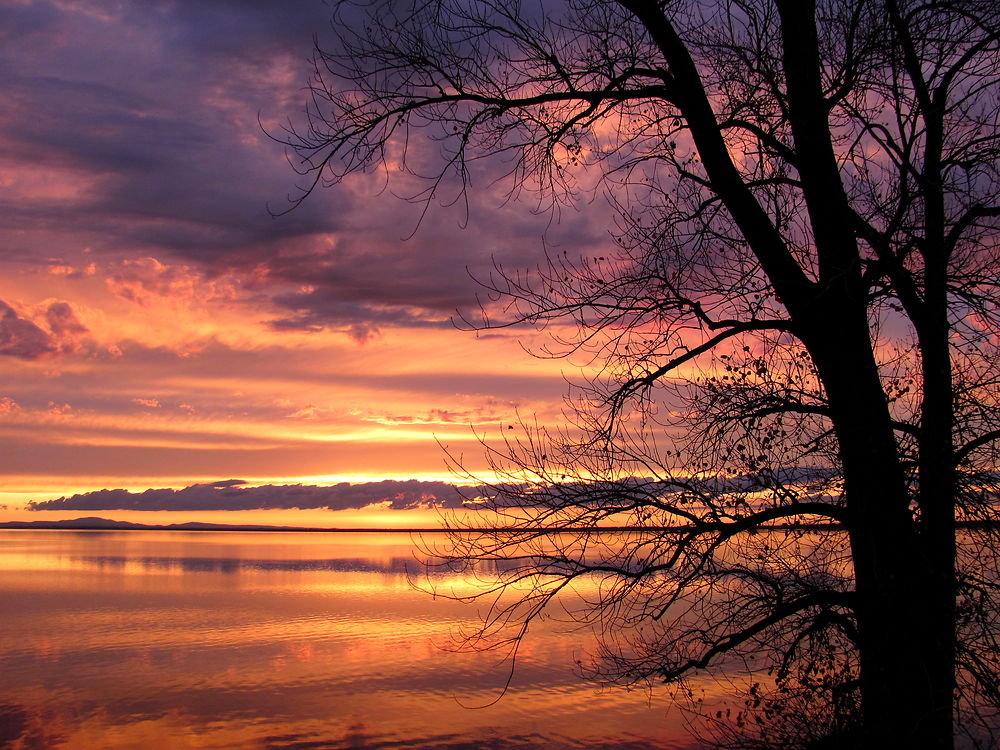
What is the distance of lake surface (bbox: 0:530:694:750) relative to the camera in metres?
18.0

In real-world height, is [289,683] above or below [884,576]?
below

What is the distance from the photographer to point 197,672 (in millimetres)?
24688

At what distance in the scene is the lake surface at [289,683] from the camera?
58.9 ft

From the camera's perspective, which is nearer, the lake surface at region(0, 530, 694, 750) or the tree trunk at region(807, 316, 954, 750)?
the tree trunk at region(807, 316, 954, 750)

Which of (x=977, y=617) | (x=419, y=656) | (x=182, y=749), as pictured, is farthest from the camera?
(x=419, y=656)

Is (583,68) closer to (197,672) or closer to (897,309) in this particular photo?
(897,309)

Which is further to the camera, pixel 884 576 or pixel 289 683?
pixel 289 683

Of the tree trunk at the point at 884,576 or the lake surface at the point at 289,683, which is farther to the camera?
A: the lake surface at the point at 289,683

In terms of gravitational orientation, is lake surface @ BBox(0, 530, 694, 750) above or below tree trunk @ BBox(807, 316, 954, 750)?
below

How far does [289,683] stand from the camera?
23328 mm

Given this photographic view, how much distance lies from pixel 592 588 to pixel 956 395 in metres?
37.2

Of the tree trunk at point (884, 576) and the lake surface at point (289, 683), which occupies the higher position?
the tree trunk at point (884, 576)

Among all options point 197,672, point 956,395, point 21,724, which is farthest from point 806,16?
point 197,672

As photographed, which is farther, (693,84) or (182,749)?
(182,749)
